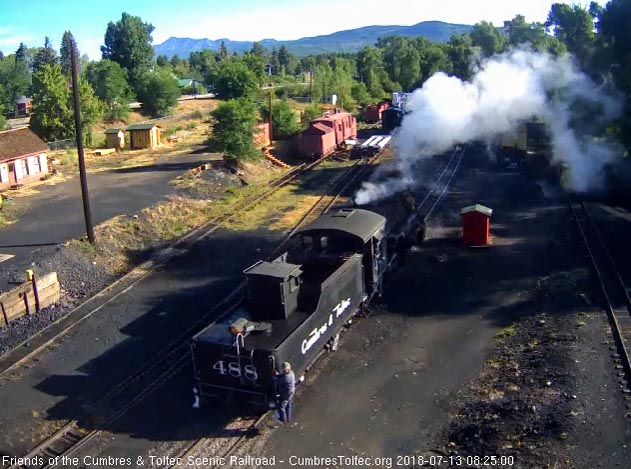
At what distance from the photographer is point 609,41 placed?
32.1 meters

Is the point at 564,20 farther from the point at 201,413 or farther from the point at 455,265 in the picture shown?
the point at 201,413

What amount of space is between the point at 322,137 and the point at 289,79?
7107 cm

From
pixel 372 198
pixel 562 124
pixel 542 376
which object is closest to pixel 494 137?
pixel 562 124

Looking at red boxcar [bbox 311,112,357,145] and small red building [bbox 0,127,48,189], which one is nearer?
small red building [bbox 0,127,48,189]

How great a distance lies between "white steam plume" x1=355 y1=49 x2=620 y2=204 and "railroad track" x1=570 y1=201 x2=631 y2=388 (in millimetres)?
7681

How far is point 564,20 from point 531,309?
6122 cm

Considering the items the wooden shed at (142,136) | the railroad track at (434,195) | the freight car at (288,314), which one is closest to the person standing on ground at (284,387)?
the freight car at (288,314)

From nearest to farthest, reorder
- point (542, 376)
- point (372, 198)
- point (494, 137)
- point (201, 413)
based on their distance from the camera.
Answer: point (201, 413), point (542, 376), point (372, 198), point (494, 137)

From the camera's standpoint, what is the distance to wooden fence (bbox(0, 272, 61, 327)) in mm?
16859

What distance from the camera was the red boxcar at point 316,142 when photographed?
43.8 m

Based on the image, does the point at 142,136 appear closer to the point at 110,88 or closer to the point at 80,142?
the point at 110,88

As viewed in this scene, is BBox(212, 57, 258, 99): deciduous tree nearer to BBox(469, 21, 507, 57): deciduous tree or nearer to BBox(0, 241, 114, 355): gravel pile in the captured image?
BBox(469, 21, 507, 57): deciduous tree

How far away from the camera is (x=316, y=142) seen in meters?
43.9

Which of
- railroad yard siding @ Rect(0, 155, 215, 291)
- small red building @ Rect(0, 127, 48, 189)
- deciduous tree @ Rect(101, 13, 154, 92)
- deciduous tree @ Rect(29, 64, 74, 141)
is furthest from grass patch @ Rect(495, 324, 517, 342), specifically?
deciduous tree @ Rect(101, 13, 154, 92)
